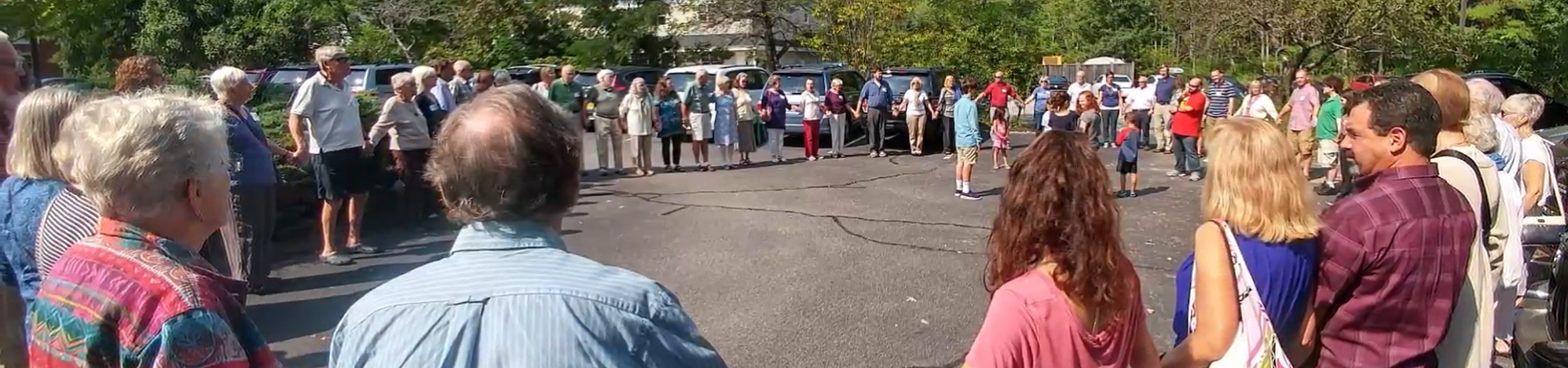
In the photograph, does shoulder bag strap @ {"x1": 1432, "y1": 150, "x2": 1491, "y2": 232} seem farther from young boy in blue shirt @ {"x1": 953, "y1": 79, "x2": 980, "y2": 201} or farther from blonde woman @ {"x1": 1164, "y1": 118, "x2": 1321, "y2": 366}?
young boy in blue shirt @ {"x1": 953, "y1": 79, "x2": 980, "y2": 201}

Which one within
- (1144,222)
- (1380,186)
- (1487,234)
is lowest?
(1144,222)

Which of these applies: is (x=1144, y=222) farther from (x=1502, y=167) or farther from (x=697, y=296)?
(x=1502, y=167)

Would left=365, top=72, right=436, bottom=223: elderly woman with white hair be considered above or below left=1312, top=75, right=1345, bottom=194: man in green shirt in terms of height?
above

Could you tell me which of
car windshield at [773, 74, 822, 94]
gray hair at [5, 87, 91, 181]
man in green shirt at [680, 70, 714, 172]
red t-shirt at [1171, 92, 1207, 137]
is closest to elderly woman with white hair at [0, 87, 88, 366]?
gray hair at [5, 87, 91, 181]

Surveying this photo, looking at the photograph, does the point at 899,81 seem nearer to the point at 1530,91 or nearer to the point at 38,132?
the point at 1530,91

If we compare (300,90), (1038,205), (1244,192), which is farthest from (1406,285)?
(300,90)

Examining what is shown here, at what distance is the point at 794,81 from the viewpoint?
1917 cm

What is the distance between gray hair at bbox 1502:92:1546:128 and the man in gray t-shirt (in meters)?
9.59

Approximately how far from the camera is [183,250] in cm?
232

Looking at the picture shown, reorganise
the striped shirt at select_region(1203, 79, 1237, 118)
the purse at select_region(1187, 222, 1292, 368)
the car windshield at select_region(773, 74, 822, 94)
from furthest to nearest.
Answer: the car windshield at select_region(773, 74, 822, 94) → the striped shirt at select_region(1203, 79, 1237, 118) → the purse at select_region(1187, 222, 1292, 368)

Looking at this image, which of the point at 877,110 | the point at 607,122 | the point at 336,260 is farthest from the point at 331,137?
the point at 877,110

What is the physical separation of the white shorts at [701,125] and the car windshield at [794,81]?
4.34m

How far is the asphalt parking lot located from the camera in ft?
20.3

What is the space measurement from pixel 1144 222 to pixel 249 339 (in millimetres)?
9360
